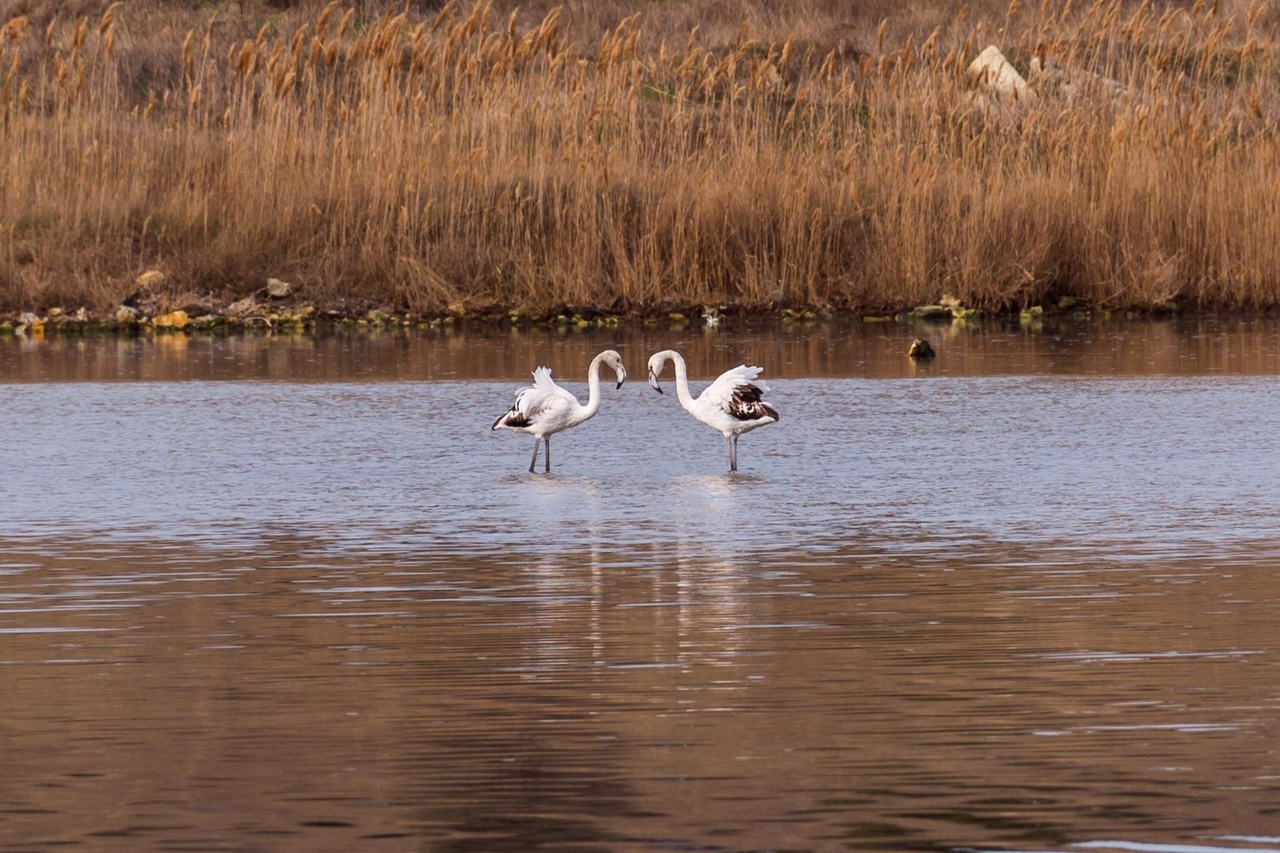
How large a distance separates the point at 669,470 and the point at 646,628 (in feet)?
10.9

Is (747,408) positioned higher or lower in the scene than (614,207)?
lower

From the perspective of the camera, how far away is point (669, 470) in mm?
8477

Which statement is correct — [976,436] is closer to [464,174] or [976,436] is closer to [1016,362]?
[1016,362]

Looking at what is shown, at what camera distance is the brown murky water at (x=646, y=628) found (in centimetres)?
358

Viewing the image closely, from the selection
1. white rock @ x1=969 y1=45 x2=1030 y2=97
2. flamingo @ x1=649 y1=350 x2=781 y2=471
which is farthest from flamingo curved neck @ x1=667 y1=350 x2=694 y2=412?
white rock @ x1=969 y1=45 x2=1030 y2=97

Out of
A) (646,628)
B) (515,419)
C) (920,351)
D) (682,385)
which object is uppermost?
(920,351)

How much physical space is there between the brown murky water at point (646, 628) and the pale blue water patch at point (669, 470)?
3 centimetres

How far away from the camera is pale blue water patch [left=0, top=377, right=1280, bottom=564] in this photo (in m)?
6.73

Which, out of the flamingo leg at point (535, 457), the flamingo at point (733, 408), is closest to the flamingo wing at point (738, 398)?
the flamingo at point (733, 408)

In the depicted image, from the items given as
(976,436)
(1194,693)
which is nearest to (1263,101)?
(976,436)

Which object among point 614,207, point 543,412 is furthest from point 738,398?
point 614,207

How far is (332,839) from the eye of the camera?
340 centimetres

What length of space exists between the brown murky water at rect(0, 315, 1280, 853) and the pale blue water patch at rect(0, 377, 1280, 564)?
1.3 inches

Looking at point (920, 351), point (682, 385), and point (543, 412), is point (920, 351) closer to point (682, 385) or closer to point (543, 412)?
point (682, 385)
